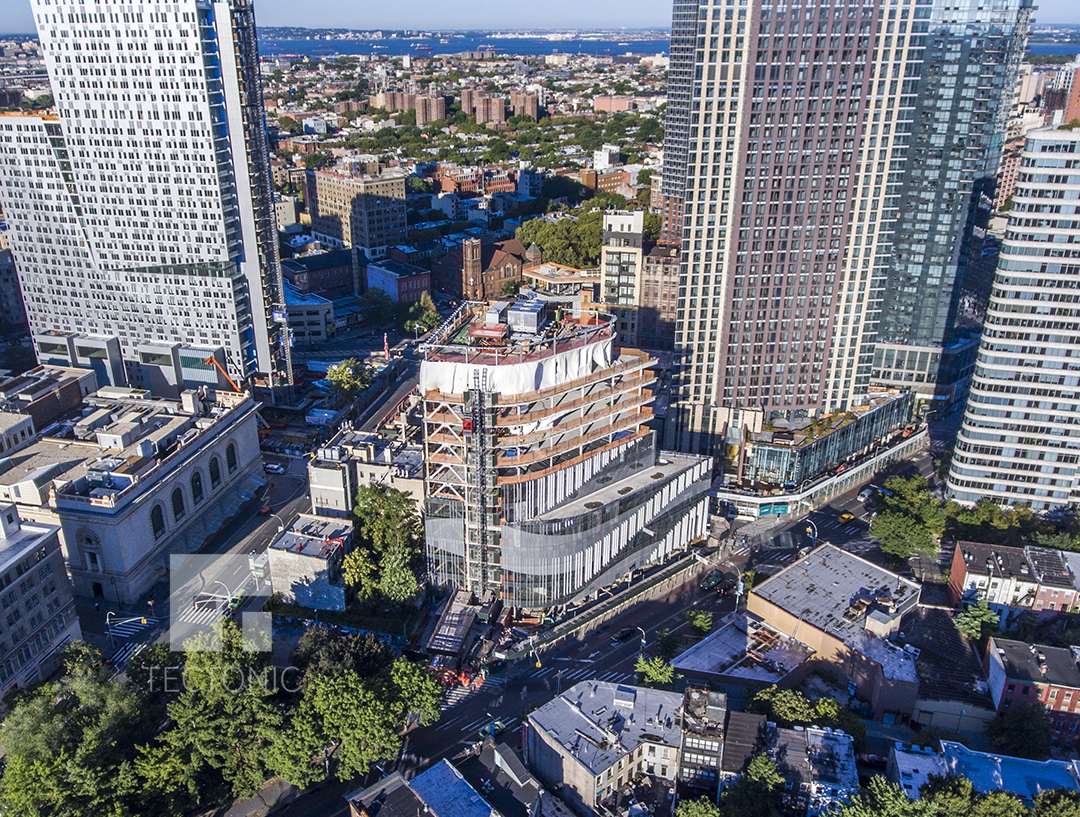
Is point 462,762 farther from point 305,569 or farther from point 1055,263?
point 1055,263

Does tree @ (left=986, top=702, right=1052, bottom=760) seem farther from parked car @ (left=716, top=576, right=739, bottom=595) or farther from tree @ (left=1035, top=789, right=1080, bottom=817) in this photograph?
parked car @ (left=716, top=576, right=739, bottom=595)

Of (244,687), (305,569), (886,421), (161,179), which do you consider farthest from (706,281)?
(161,179)

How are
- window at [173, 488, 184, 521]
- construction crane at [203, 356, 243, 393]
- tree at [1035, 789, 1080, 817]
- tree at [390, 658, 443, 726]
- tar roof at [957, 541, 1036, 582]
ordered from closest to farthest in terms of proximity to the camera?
tree at [1035, 789, 1080, 817], tree at [390, 658, 443, 726], tar roof at [957, 541, 1036, 582], window at [173, 488, 184, 521], construction crane at [203, 356, 243, 393]

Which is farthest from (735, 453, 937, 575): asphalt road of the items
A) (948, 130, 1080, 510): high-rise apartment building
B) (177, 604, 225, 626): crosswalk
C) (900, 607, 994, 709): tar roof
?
(177, 604, 225, 626): crosswalk

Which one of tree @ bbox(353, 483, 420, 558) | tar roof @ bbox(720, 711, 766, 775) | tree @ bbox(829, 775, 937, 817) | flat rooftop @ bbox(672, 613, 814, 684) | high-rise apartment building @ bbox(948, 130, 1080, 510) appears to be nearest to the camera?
tree @ bbox(829, 775, 937, 817)

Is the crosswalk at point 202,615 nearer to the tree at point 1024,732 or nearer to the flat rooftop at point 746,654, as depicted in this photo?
the flat rooftop at point 746,654

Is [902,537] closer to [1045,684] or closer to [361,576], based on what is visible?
[1045,684]
